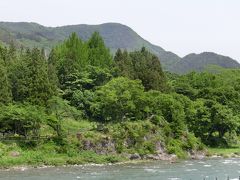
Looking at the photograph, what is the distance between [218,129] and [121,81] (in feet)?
61.6

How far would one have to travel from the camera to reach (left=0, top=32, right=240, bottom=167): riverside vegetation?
5247 centimetres

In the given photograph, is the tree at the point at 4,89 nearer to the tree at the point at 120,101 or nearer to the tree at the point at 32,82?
the tree at the point at 32,82

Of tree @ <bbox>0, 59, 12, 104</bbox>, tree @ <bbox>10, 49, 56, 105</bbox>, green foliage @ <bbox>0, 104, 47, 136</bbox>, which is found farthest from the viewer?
tree @ <bbox>10, 49, 56, 105</bbox>

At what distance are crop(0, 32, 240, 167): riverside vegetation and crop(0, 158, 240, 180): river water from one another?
360cm

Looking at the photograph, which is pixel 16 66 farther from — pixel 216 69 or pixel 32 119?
pixel 216 69

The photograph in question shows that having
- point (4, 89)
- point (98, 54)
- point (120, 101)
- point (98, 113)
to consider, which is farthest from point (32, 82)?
point (98, 54)

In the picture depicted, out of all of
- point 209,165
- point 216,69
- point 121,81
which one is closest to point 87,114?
point 121,81

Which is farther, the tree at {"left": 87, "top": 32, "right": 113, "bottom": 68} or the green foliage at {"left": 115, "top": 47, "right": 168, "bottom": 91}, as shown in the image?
the tree at {"left": 87, "top": 32, "right": 113, "bottom": 68}

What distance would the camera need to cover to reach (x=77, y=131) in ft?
184

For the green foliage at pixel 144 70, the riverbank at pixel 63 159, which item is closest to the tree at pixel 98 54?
the green foliage at pixel 144 70

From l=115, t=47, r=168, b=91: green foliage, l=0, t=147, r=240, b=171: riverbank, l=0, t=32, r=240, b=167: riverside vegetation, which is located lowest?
l=0, t=147, r=240, b=171: riverbank

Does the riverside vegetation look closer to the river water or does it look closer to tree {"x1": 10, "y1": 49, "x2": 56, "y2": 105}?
tree {"x1": 10, "y1": 49, "x2": 56, "y2": 105}

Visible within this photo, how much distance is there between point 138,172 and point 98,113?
20908 millimetres

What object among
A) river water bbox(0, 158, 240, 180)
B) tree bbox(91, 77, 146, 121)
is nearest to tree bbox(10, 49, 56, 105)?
tree bbox(91, 77, 146, 121)
